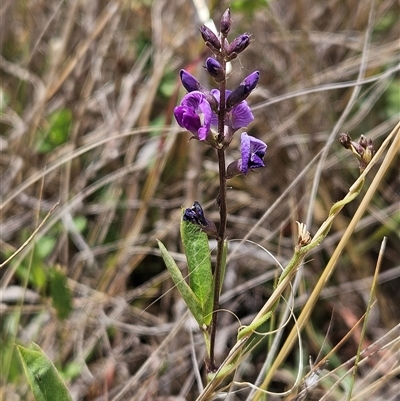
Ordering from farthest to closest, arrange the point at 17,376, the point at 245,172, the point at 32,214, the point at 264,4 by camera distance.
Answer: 1. the point at 32,214
2. the point at 264,4
3. the point at 17,376
4. the point at 245,172

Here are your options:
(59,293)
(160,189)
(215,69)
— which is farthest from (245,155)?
(160,189)

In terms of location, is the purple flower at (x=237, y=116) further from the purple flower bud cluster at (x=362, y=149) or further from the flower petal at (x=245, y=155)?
the purple flower bud cluster at (x=362, y=149)

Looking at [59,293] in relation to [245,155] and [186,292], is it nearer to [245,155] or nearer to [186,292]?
[186,292]

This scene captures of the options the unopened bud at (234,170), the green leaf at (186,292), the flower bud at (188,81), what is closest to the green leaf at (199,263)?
the green leaf at (186,292)

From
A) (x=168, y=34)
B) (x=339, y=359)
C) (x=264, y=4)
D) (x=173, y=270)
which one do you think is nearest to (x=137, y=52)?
(x=168, y=34)

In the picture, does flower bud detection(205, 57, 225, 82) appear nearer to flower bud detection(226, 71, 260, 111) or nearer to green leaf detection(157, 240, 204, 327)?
flower bud detection(226, 71, 260, 111)

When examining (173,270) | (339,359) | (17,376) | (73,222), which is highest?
(73,222)

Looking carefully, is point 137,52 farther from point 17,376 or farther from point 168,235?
point 17,376
